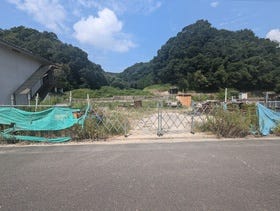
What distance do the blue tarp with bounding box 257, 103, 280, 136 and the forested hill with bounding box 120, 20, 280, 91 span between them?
48.4m

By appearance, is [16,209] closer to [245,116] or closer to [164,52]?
[245,116]

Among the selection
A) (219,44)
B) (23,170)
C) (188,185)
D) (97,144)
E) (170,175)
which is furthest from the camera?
(219,44)

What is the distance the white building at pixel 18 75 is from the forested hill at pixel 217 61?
44.9m

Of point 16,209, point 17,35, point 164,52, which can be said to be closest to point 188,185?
point 16,209

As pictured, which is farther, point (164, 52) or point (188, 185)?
point (164, 52)

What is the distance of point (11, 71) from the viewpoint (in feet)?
52.7

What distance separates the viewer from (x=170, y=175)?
4445 mm

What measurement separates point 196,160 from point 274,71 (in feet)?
208

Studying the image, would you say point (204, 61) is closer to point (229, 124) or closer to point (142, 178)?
point (229, 124)

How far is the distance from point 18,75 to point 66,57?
42153mm

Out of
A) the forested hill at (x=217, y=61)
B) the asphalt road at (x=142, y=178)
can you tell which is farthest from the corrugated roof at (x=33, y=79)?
the forested hill at (x=217, y=61)

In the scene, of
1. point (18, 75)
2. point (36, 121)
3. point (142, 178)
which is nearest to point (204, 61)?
point (18, 75)

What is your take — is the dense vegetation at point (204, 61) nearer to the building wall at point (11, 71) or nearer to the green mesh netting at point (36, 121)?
the building wall at point (11, 71)

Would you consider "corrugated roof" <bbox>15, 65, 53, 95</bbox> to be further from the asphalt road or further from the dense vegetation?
the dense vegetation
